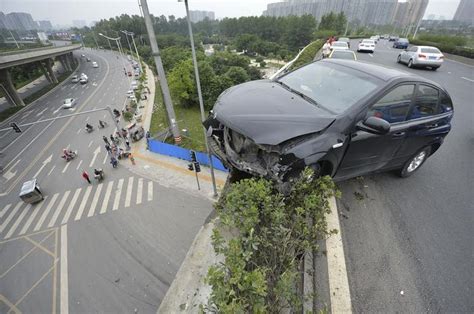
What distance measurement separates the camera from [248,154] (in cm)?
361

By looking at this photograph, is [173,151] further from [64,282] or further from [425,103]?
[425,103]

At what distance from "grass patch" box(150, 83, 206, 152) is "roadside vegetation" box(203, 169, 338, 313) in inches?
616

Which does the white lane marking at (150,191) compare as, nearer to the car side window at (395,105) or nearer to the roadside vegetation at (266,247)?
the roadside vegetation at (266,247)

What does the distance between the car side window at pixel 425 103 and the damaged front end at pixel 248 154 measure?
2.44 metres

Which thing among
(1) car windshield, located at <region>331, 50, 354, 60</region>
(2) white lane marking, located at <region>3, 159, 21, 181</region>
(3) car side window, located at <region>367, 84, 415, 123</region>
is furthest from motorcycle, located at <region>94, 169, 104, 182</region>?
(1) car windshield, located at <region>331, 50, 354, 60</region>

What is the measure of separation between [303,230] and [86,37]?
511 ft

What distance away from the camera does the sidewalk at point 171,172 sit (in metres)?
12.6

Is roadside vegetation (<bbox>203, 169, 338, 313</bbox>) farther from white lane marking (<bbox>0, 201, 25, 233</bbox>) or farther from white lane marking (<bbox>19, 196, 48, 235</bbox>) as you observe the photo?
white lane marking (<bbox>0, 201, 25, 233</bbox>)

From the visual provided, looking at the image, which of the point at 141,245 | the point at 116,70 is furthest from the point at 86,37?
the point at 141,245

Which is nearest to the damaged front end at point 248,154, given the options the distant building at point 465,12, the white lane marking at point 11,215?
the white lane marking at point 11,215

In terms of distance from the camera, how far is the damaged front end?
9.78 ft

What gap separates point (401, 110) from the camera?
11.3 ft

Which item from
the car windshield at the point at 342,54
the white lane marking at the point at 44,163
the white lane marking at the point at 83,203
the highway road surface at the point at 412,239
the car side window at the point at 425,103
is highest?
the car side window at the point at 425,103

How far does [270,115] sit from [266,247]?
1.85 metres
